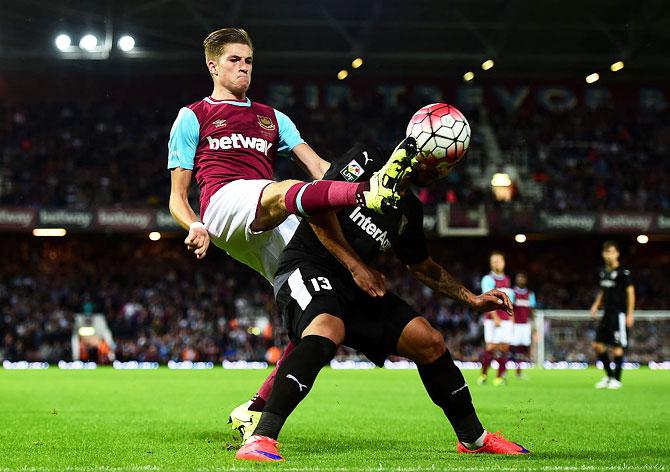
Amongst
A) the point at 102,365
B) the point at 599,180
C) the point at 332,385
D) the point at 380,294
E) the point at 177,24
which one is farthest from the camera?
the point at 599,180

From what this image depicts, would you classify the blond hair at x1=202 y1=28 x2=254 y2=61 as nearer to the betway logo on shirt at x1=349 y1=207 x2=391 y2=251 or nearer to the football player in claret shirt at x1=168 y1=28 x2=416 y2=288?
the football player in claret shirt at x1=168 y1=28 x2=416 y2=288

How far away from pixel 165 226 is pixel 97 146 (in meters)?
4.42

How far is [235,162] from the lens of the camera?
6.33m

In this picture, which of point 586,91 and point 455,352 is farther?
point 586,91

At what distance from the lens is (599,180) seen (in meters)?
34.0

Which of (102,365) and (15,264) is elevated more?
(15,264)

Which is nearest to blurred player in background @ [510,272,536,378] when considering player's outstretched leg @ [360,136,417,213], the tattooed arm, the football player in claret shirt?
the football player in claret shirt

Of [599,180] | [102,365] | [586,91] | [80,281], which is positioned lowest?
[102,365]

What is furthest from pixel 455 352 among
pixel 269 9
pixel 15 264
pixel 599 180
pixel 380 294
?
pixel 380 294

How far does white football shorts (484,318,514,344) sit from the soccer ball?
11807mm

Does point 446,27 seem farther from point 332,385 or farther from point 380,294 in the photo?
point 380,294

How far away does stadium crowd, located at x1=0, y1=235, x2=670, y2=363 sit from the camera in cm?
2909

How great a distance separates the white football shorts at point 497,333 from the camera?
1678 centimetres

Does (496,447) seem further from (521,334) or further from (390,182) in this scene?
(521,334)
